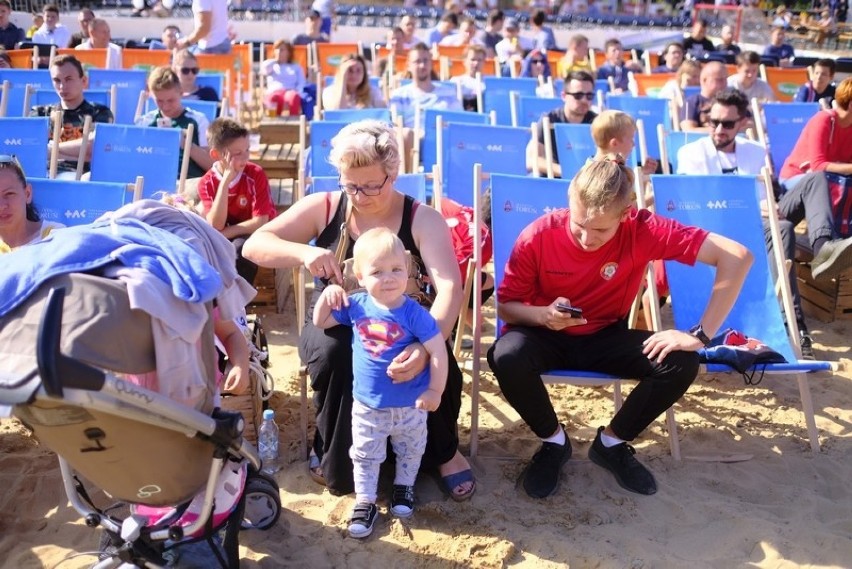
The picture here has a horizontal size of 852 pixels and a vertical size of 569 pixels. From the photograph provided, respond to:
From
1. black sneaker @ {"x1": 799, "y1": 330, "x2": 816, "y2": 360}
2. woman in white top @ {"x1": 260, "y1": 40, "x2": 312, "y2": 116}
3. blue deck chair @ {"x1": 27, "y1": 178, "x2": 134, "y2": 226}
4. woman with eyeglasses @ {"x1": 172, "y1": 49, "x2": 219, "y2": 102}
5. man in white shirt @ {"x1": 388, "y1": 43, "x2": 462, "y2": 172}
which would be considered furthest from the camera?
woman in white top @ {"x1": 260, "y1": 40, "x2": 312, "y2": 116}

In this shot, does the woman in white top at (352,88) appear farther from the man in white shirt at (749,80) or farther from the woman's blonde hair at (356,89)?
the man in white shirt at (749,80)

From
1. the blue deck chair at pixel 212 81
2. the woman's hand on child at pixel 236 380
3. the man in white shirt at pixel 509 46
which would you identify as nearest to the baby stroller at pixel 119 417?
the woman's hand on child at pixel 236 380

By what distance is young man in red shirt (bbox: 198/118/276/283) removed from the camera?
4184mm

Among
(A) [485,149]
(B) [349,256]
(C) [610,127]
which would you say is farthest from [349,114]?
(B) [349,256]

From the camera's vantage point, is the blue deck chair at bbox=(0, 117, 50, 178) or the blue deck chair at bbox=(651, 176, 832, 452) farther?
the blue deck chair at bbox=(0, 117, 50, 178)

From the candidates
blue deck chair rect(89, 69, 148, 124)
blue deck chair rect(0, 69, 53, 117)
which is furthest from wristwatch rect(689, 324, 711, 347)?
blue deck chair rect(0, 69, 53, 117)

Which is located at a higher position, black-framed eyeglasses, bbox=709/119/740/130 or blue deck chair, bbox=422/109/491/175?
black-framed eyeglasses, bbox=709/119/740/130

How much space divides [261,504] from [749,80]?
22.1 feet

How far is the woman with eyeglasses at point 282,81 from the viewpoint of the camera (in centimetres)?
940

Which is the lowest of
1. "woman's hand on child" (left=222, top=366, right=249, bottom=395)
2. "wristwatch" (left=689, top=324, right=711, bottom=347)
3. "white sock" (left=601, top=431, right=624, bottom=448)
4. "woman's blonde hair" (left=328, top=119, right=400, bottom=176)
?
"white sock" (left=601, top=431, right=624, bottom=448)

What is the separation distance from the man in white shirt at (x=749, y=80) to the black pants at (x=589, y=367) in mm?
5423

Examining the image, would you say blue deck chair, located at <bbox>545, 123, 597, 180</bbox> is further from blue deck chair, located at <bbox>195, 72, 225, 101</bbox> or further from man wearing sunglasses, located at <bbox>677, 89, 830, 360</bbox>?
blue deck chair, located at <bbox>195, 72, 225, 101</bbox>

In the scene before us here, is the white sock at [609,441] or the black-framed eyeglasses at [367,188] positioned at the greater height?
the black-framed eyeglasses at [367,188]

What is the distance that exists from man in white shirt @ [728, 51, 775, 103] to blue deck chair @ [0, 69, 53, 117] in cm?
624
